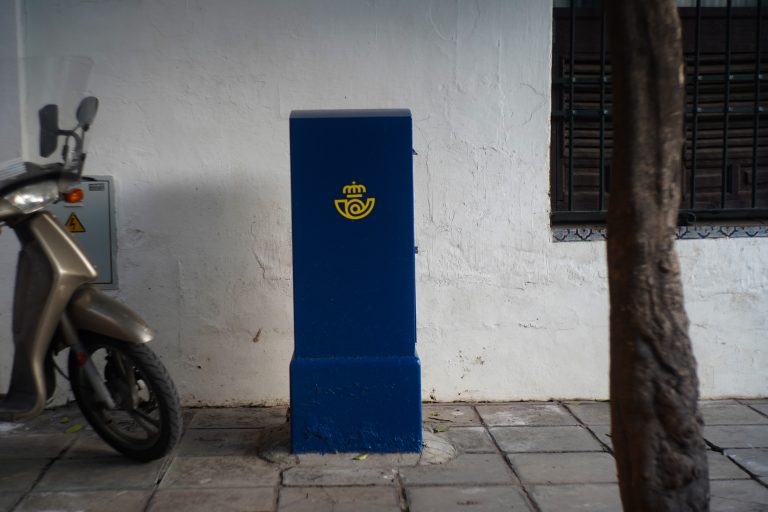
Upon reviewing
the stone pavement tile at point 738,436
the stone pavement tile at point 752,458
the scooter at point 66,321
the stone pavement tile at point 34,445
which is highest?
the scooter at point 66,321

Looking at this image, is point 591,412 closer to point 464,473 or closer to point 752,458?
point 752,458

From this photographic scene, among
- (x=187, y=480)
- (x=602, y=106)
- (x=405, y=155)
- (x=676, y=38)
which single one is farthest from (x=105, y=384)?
(x=602, y=106)

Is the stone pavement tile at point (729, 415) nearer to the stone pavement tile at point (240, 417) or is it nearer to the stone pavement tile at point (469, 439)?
the stone pavement tile at point (469, 439)

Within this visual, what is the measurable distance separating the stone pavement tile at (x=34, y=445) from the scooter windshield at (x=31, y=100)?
1375mm

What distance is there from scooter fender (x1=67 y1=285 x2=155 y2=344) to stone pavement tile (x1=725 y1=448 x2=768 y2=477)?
9.38 feet

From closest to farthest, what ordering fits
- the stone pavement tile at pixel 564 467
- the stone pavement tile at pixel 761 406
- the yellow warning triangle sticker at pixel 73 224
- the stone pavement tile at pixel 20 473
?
1. the stone pavement tile at pixel 20 473
2. the stone pavement tile at pixel 564 467
3. the yellow warning triangle sticker at pixel 73 224
4. the stone pavement tile at pixel 761 406

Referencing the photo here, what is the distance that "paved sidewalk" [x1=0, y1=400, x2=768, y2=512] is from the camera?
11.2 ft

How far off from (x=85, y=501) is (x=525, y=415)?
7.88ft

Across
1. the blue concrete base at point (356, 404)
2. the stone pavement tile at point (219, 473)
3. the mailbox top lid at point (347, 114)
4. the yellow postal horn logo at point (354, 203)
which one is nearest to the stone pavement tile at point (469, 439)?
the blue concrete base at point (356, 404)

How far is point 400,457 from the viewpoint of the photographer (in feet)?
12.9

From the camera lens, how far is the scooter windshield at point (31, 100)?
3.78 metres

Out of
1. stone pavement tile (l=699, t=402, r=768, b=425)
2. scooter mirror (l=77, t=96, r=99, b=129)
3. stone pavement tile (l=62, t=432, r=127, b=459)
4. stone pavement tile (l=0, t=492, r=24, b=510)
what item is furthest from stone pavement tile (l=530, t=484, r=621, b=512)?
scooter mirror (l=77, t=96, r=99, b=129)

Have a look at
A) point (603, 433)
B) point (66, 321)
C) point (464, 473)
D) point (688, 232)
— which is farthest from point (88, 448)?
point (688, 232)

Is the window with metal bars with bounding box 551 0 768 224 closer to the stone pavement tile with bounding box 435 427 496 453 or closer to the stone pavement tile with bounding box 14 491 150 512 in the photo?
the stone pavement tile with bounding box 435 427 496 453
